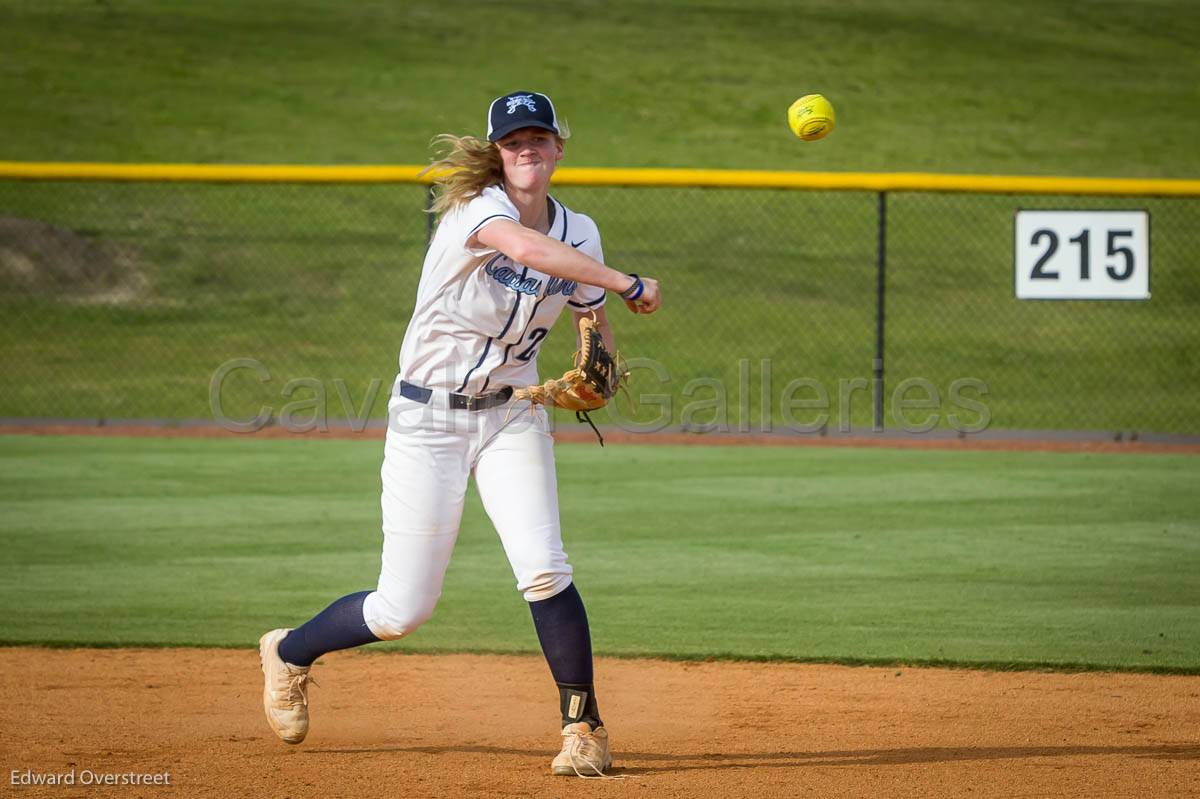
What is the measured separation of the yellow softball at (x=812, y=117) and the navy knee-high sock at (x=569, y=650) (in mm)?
2207

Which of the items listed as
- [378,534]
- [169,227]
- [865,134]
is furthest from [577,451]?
[865,134]

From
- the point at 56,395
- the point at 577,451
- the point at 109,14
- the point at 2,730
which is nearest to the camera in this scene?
the point at 2,730

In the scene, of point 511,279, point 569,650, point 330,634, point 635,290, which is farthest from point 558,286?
point 330,634

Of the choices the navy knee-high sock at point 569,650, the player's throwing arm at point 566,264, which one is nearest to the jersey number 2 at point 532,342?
the player's throwing arm at point 566,264

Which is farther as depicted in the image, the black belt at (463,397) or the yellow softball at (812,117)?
Result: the yellow softball at (812,117)

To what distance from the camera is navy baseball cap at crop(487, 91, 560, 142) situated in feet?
13.9

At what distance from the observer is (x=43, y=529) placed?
27.7 feet

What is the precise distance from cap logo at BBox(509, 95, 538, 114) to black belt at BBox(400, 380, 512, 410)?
33.6 inches

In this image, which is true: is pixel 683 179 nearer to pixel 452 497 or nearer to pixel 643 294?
pixel 452 497

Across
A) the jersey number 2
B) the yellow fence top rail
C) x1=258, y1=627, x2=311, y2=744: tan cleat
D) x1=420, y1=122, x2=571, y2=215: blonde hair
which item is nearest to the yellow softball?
x1=420, y1=122, x2=571, y2=215: blonde hair

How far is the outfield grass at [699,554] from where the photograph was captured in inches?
256

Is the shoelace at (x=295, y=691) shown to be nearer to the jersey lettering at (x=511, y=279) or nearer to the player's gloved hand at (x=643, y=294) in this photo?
the jersey lettering at (x=511, y=279)

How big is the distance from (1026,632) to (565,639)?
2.98 meters

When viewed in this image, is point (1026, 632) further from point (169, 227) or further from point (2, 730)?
point (169, 227)
